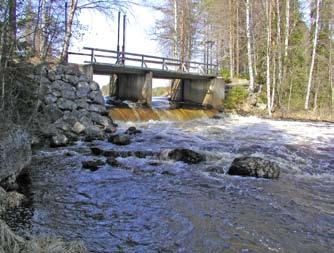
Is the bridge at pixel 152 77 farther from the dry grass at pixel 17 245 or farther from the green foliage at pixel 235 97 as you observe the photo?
the dry grass at pixel 17 245

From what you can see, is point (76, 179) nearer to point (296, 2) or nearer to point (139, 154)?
point (139, 154)

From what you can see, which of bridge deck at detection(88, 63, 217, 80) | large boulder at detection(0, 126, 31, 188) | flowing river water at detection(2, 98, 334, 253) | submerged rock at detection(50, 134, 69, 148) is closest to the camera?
flowing river water at detection(2, 98, 334, 253)

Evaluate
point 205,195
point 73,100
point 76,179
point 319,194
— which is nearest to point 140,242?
point 205,195

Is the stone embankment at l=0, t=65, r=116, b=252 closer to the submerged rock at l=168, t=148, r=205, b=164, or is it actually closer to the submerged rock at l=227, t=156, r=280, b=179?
the submerged rock at l=168, t=148, r=205, b=164

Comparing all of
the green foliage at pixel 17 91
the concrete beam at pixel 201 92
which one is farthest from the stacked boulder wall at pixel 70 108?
the concrete beam at pixel 201 92

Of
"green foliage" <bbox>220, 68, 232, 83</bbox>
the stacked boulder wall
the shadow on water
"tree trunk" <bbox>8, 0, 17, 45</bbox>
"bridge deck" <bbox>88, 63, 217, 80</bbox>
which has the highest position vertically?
"green foliage" <bbox>220, 68, 232, 83</bbox>

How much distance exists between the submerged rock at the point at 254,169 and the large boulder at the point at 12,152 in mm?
4538

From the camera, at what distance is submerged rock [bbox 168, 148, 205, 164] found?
9883mm

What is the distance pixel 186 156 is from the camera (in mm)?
9953

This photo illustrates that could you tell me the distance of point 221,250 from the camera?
15.4ft

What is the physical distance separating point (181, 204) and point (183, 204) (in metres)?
0.03

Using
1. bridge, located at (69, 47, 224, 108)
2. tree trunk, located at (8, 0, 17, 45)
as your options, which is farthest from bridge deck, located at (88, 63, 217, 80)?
tree trunk, located at (8, 0, 17, 45)

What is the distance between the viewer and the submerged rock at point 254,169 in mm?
8578

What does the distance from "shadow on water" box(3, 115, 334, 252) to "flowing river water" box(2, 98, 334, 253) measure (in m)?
0.01
